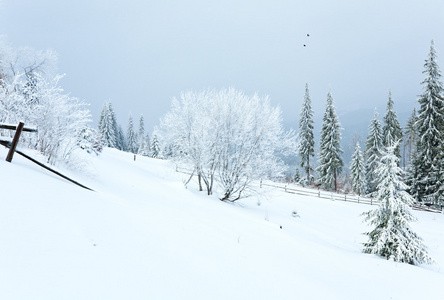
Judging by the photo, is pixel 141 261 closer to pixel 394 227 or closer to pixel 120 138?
pixel 394 227

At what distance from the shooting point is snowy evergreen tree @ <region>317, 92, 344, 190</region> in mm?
35844

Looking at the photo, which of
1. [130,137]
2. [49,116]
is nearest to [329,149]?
[49,116]

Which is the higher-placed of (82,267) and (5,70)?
(5,70)

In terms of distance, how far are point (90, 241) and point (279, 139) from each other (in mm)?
15321

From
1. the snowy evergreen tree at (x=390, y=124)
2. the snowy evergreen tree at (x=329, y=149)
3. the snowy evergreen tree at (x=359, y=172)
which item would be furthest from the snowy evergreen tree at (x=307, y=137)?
the snowy evergreen tree at (x=390, y=124)

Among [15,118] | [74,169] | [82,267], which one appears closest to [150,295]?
[82,267]

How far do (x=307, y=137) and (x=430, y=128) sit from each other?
632 inches

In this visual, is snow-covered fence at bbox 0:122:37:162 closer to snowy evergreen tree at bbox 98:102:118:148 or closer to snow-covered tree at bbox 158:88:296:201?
snow-covered tree at bbox 158:88:296:201

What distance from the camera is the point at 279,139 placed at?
1747 centimetres

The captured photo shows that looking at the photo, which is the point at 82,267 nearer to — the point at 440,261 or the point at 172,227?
the point at 172,227

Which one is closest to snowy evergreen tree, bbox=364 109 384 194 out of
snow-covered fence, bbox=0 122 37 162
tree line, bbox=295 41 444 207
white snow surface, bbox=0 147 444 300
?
tree line, bbox=295 41 444 207

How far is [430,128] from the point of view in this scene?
25.7m

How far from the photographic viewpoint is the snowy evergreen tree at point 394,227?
32.8ft

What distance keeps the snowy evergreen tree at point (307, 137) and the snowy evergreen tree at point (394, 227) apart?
28.9 metres
